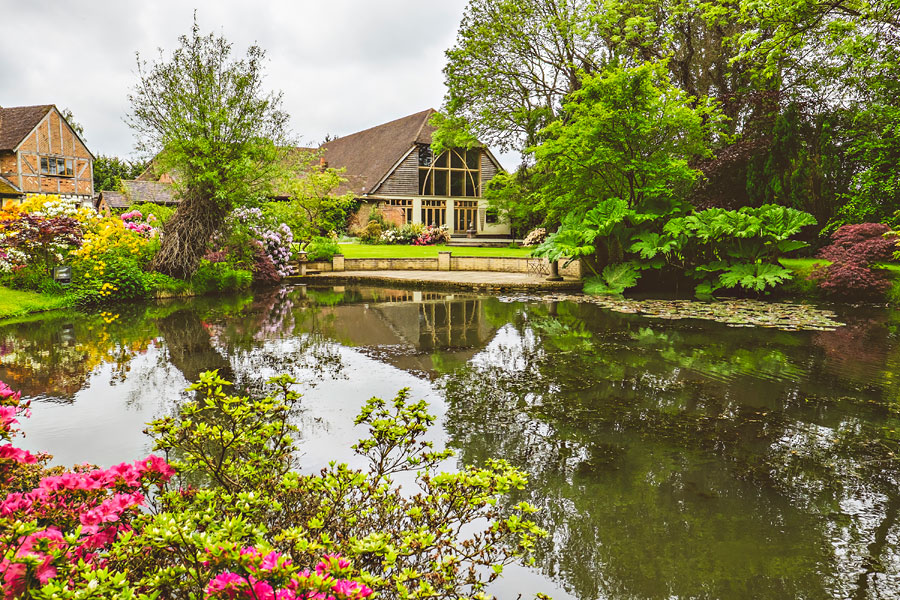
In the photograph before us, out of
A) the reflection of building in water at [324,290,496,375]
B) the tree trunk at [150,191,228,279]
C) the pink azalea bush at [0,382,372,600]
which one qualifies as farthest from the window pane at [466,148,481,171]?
the pink azalea bush at [0,382,372,600]

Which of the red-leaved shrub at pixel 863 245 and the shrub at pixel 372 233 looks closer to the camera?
the red-leaved shrub at pixel 863 245

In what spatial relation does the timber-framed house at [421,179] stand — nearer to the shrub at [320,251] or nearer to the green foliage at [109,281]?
the shrub at [320,251]

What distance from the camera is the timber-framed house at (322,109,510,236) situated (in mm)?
32250

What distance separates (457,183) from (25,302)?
2757 centimetres

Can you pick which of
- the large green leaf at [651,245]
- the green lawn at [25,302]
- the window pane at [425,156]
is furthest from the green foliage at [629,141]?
the window pane at [425,156]

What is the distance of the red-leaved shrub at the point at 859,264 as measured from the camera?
11.1 metres

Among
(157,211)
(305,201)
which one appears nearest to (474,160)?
(305,201)

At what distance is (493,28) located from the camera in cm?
1975

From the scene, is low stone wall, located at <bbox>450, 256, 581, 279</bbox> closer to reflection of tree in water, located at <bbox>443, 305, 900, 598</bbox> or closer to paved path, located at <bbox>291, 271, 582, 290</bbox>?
paved path, located at <bbox>291, 271, 582, 290</bbox>

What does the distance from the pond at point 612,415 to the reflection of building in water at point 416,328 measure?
7 cm

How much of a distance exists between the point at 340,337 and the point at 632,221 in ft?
26.5

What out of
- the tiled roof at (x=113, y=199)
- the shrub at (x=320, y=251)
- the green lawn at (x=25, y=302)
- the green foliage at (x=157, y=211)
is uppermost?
the tiled roof at (x=113, y=199)

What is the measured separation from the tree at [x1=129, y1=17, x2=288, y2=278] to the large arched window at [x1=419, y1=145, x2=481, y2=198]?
20.6m

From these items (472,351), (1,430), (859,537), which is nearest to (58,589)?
(1,430)
